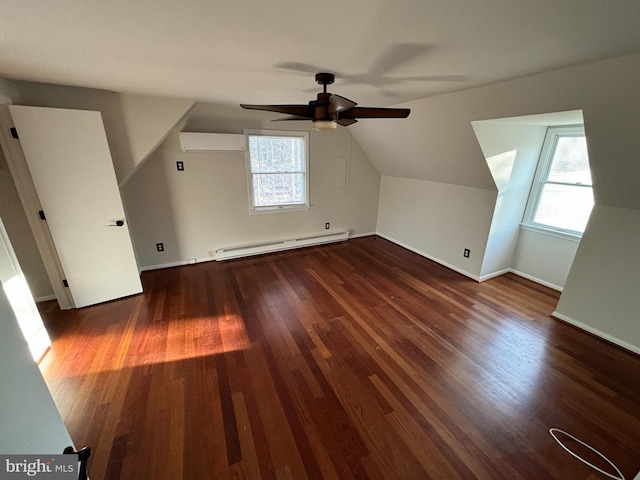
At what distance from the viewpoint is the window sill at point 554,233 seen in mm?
3037

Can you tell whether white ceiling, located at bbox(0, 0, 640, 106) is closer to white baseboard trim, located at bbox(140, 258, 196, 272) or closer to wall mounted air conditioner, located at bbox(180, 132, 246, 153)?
wall mounted air conditioner, located at bbox(180, 132, 246, 153)

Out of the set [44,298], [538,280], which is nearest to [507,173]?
[538,280]

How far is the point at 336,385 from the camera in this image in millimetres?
1926

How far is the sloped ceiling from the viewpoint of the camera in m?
1.05

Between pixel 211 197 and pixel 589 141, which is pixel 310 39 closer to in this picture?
pixel 589 141

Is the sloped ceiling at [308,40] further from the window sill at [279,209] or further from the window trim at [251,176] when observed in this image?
the window sill at [279,209]

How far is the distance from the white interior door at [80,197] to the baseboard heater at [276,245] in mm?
1231

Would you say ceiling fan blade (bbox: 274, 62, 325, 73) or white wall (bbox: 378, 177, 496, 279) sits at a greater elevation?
ceiling fan blade (bbox: 274, 62, 325, 73)

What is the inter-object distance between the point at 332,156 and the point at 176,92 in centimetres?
242

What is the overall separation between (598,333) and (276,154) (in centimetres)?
424

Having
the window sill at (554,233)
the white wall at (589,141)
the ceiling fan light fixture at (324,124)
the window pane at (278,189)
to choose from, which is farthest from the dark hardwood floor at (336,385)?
the ceiling fan light fixture at (324,124)
